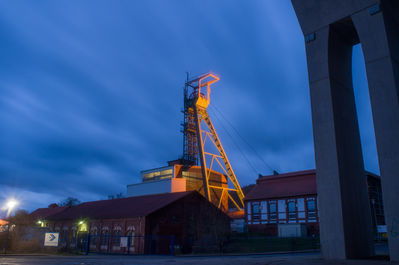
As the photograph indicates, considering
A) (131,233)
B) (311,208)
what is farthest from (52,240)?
(311,208)

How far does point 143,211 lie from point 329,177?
A: 72.5ft

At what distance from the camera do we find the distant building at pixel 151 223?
102 ft

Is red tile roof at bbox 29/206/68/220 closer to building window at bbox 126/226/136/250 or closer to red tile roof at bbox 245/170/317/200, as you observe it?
building window at bbox 126/226/136/250

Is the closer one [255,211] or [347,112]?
[347,112]

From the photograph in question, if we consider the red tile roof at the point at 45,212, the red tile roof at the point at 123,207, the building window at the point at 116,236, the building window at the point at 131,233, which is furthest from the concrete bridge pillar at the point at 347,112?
the red tile roof at the point at 45,212

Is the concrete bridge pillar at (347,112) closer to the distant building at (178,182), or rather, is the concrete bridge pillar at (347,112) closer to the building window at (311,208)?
the building window at (311,208)

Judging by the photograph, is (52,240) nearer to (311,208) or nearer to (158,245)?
(158,245)

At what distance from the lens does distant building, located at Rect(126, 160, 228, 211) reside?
176ft

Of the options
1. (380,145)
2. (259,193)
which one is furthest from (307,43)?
(259,193)

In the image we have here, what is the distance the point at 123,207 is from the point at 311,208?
2158 cm

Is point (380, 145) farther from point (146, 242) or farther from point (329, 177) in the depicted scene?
point (146, 242)

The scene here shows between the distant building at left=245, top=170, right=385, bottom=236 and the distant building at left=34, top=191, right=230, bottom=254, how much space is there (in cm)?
669

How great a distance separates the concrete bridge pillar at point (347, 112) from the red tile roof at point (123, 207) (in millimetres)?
20791

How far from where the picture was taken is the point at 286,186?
42.2 meters
